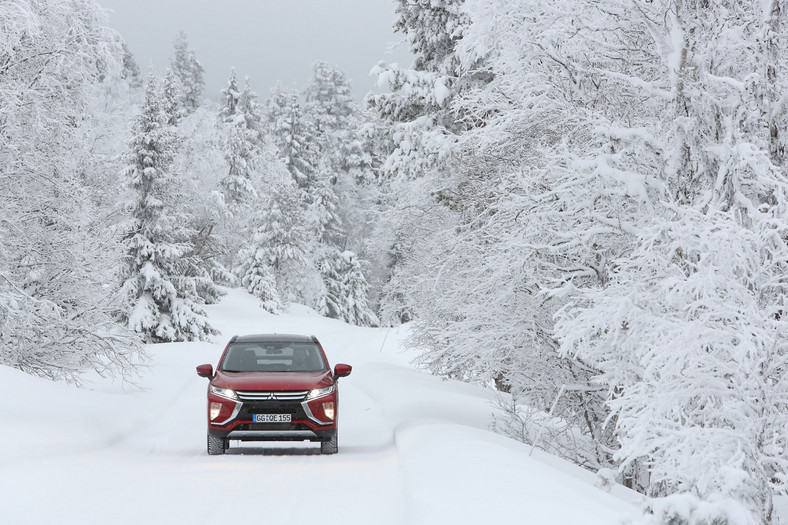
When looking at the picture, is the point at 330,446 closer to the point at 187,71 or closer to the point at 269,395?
the point at 269,395

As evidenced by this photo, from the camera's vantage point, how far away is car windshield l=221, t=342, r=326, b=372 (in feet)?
41.0

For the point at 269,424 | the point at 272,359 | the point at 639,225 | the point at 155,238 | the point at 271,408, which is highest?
the point at 155,238

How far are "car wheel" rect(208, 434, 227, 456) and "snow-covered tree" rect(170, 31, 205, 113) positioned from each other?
9047 cm

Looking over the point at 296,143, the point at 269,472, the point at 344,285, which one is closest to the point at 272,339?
the point at 269,472

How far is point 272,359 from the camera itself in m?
13.1

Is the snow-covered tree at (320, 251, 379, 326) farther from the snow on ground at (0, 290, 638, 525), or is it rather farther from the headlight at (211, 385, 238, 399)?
the headlight at (211, 385, 238, 399)

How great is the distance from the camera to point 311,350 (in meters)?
12.9

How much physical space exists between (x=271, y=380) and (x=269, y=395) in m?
0.32

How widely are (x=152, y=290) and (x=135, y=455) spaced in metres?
26.1

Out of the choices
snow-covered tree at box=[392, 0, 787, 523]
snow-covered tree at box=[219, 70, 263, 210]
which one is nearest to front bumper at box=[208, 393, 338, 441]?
snow-covered tree at box=[392, 0, 787, 523]

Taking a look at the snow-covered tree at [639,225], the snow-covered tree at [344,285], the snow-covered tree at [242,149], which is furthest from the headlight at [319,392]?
the snow-covered tree at [344,285]

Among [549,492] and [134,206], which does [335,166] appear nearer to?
[134,206]

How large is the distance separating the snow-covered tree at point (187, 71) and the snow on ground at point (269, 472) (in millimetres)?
86248

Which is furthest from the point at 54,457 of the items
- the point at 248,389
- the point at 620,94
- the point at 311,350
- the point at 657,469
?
the point at 620,94
